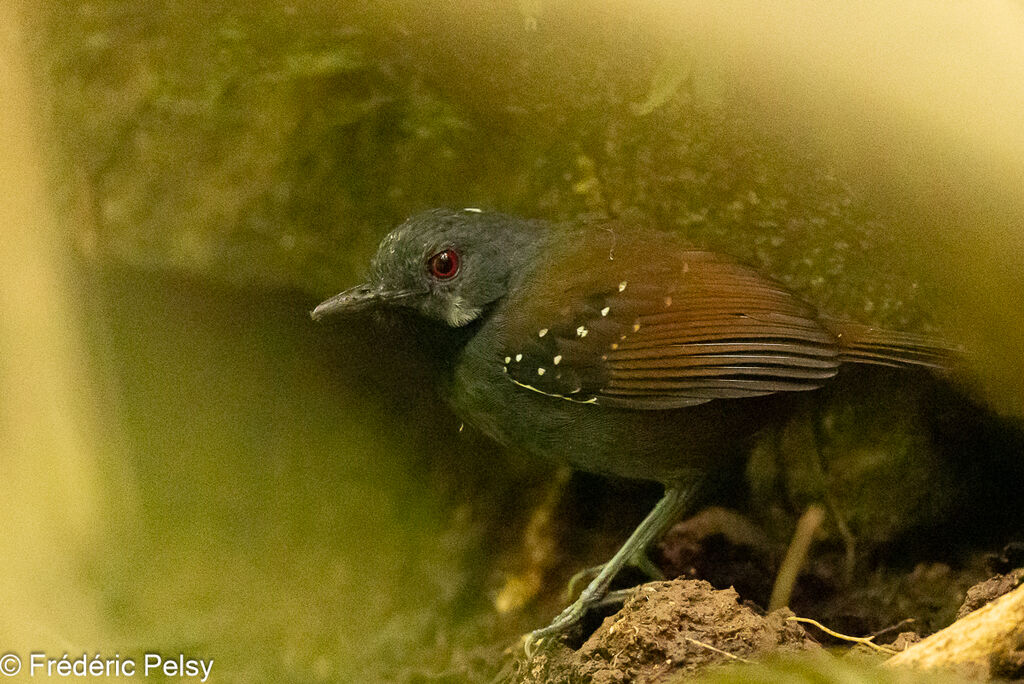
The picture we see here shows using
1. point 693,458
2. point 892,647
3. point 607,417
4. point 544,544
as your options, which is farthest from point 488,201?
point 892,647

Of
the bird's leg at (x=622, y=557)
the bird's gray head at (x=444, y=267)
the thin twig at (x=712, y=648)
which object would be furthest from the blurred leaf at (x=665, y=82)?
the thin twig at (x=712, y=648)

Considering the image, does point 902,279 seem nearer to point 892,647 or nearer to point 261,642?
point 892,647

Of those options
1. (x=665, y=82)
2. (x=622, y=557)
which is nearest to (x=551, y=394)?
(x=622, y=557)

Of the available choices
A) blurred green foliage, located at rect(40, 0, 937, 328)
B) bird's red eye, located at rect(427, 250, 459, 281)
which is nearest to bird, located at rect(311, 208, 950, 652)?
bird's red eye, located at rect(427, 250, 459, 281)

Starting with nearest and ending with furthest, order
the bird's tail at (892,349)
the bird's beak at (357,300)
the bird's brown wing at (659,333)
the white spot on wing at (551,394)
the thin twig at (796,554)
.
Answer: the bird's tail at (892,349), the bird's brown wing at (659,333), the white spot on wing at (551,394), the bird's beak at (357,300), the thin twig at (796,554)

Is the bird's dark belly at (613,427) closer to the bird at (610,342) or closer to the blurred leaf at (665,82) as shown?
the bird at (610,342)

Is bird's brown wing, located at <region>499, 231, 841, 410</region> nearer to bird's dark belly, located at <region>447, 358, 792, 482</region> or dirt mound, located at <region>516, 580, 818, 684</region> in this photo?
bird's dark belly, located at <region>447, 358, 792, 482</region>
